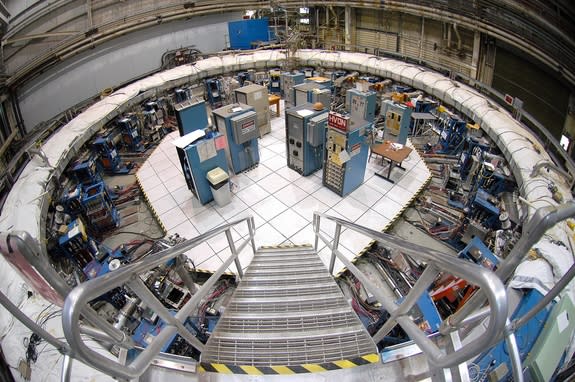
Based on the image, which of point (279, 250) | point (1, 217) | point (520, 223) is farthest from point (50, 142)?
point (520, 223)

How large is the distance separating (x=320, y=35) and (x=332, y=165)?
15.0 meters

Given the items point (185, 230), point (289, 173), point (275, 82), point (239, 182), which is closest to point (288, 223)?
point (289, 173)

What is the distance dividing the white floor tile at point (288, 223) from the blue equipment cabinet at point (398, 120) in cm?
457

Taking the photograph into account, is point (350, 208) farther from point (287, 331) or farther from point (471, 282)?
point (471, 282)

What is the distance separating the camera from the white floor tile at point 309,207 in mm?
6855

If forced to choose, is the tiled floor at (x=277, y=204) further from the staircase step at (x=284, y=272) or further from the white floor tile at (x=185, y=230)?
the staircase step at (x=284, y=272)

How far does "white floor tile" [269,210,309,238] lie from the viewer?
21.0 feet

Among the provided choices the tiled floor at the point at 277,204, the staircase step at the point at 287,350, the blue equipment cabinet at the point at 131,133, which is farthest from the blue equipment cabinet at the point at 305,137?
the blue equipment cabinet at the point at 131,133

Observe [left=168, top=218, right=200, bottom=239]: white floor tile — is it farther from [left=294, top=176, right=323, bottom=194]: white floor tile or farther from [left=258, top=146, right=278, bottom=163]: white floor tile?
[left=258, top=146, right=278, bottom=163]: white floor tile

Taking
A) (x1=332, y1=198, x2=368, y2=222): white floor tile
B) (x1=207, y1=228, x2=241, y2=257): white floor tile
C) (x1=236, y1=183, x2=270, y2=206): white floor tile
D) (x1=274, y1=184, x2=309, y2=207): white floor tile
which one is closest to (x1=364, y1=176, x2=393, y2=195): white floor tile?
(x1=332, y1=198, x2=368, y2=222): white floor tile

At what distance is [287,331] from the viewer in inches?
106

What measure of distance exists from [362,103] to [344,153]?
381 centimetres

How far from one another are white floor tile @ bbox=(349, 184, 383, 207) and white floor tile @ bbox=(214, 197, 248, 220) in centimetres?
293

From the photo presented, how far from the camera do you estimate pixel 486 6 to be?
9.61 meters
